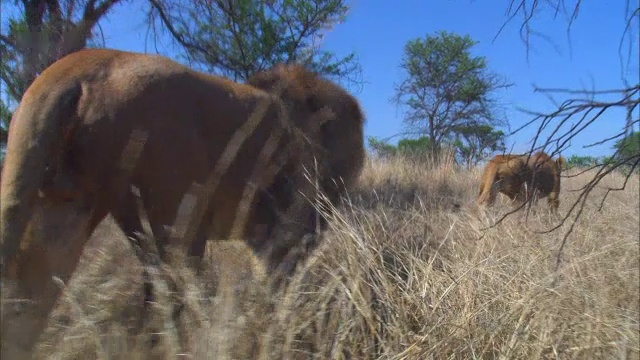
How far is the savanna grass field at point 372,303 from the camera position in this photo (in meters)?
2.60

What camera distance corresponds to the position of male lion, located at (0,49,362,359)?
105 inches

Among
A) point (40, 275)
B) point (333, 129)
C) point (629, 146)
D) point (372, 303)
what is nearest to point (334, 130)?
point (333, 129)

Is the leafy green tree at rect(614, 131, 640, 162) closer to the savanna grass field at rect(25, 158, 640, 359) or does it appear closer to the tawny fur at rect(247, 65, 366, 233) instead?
the savanna grass field at rect(25, 158, 640, 359)

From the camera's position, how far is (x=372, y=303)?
A: 10.6 ft

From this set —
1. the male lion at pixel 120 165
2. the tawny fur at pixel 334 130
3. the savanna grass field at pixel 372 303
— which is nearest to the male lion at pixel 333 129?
the tawny fur at pixel 334 130

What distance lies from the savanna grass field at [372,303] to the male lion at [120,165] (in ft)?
0.63

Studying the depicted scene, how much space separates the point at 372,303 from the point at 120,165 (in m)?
1.55

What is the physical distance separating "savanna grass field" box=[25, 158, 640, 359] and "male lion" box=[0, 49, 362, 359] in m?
0.19

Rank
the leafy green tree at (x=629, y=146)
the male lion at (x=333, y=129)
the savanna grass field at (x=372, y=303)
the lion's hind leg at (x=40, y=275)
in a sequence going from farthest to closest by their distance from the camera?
the male lion at (x=333, y=129), the leafy green tree at (x=629, y=146), the savanna grass field at (x=372, y=303), the lion's hind leg at (x=40, y=275)

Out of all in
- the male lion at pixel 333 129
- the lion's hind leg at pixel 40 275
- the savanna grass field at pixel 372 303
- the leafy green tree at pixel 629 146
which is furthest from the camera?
the male lion at pixel 333 129

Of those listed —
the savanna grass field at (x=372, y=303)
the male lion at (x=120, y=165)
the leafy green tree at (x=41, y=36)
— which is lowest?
the savanna grass field at (x=372, y=303)

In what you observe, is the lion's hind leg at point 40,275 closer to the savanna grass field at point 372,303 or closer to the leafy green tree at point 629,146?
the savanna grass field at point 372,303

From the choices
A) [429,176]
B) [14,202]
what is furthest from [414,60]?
[14,202]

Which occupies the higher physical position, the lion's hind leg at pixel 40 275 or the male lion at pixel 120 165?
the male lion at pixel 120 165
